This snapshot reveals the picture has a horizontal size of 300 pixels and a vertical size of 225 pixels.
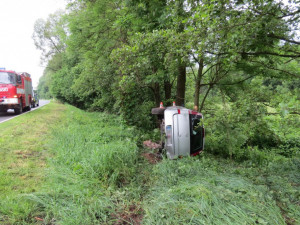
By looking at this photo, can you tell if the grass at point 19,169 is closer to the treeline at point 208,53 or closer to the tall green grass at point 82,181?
the tall green grass at point 82,181

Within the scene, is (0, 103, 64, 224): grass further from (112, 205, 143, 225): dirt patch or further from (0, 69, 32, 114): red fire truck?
(0, 69, 32, 114): red fire truck

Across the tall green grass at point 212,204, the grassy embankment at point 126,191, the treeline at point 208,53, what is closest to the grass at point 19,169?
the grassy embankment at point 126,191

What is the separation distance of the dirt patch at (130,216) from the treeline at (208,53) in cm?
244

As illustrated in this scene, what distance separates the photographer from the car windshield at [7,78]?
11.9 metres

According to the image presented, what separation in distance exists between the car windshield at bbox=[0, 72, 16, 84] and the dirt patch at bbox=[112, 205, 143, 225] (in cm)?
1268

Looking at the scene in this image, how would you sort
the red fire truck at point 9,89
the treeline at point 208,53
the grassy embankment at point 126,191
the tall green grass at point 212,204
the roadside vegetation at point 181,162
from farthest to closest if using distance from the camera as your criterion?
the red fire truck at point 9,89, the treeline at point 208,53, the roadside vegetation at point 181,162, the grassy embankment at point 126,191, the tall green grass at point 212,204

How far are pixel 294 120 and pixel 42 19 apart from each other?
43.6 m

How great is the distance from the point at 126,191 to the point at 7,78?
12300 millimetres

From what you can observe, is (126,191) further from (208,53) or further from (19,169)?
(208,53)

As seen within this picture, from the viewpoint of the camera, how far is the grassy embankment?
8.34ft

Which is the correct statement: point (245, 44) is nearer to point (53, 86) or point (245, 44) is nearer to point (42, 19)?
point (53, 86)

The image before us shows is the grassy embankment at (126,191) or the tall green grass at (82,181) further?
the tall green grass at (82,181)

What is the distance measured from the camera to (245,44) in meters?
3.79

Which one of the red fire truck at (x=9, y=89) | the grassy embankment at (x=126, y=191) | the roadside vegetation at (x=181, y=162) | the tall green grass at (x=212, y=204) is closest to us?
the tall green grass at (x=212, y=204)
